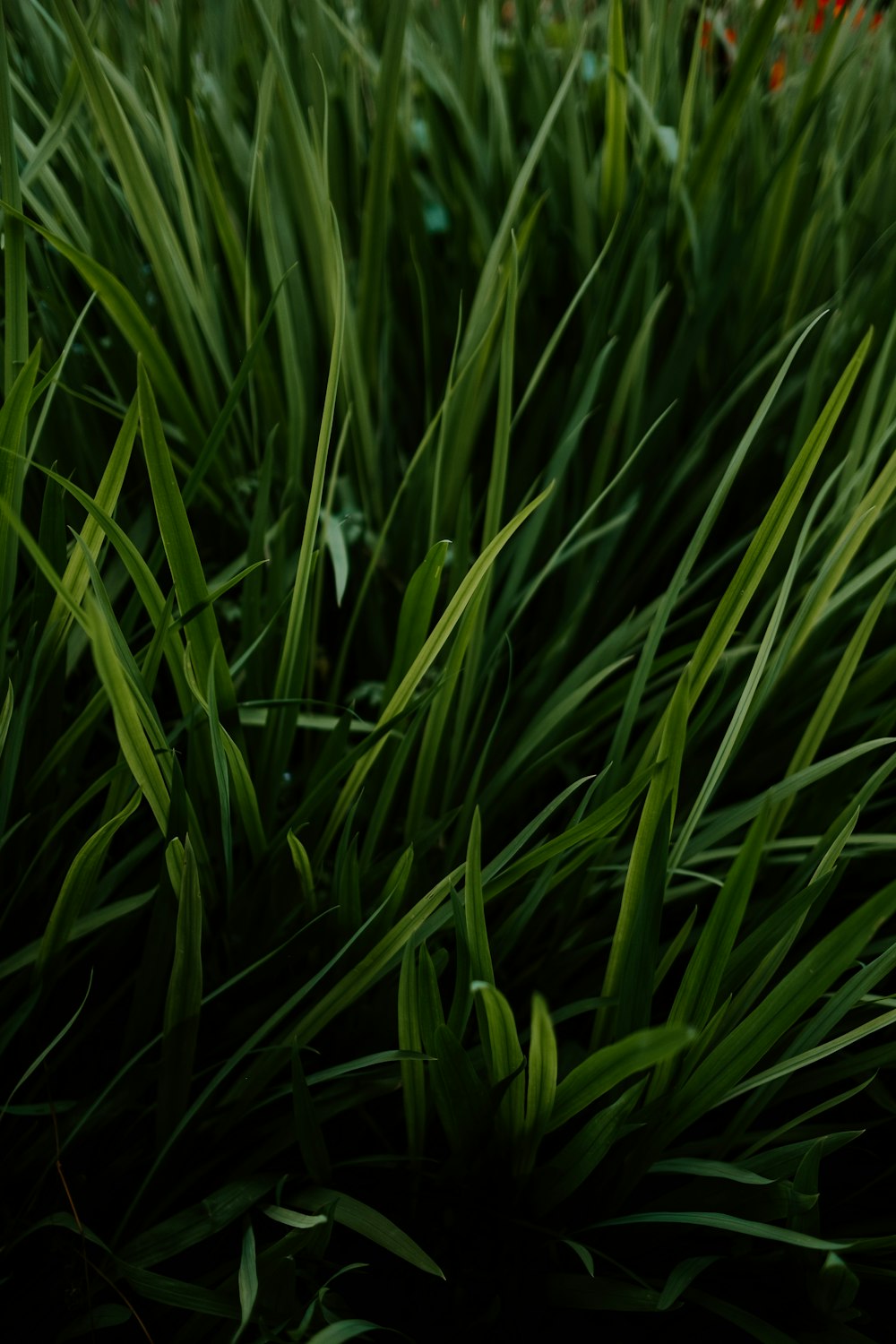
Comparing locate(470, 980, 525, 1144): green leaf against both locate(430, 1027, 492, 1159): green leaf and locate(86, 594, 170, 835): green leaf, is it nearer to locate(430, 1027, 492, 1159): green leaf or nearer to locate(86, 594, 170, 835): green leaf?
locate(430, 1027, 492, 1159): green leaf

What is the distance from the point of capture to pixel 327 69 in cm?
85

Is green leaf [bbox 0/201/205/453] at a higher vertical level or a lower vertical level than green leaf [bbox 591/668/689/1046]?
higher

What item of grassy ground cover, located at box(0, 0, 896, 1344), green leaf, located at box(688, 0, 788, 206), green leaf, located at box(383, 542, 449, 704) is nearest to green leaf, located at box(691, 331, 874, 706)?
grassy ground cover, located at box(0, 0, 896, 1344)

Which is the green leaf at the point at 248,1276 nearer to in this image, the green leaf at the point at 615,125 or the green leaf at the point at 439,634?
the green leaf at the point at 439,634

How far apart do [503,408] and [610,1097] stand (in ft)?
1.23

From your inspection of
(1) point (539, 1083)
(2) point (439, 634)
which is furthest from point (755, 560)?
(1) point (539, 1083)

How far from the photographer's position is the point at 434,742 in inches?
21.4

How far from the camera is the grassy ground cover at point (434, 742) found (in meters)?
0.45

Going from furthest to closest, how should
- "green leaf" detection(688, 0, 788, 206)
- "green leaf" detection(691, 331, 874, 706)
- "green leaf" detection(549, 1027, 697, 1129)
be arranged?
"green leaf" detection(688, 0, 788, 206) → "green leaf" detection(691, 331, 874, 706) → "green leaf" detection(549, 1027, 697, 1129)

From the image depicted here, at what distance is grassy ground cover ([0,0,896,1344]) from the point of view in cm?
45

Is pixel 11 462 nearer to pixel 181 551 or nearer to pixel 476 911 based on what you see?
pixel 181 551

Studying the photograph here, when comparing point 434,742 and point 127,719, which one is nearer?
point 127,719

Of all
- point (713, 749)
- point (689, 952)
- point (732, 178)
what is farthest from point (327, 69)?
point (689, 952)

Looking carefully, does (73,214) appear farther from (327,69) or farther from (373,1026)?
(373,1026)
